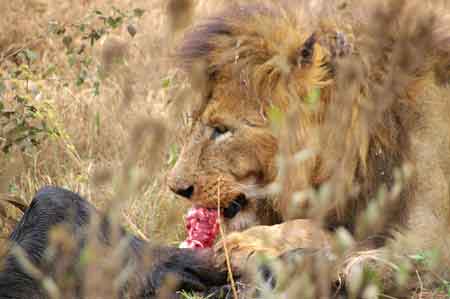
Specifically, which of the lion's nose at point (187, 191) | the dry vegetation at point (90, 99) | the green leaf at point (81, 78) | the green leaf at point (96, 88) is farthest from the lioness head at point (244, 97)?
the green leaf at point (81, 78)

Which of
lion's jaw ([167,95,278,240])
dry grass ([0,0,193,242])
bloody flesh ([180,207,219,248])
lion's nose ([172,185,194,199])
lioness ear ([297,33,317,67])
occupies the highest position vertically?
lioness ear ([297,33,317,67])

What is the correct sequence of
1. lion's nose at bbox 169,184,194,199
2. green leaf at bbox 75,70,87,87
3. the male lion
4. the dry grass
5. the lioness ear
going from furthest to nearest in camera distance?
1. green leaf at bbox 75,70,87,87
2. the dry grass
3. lion's nose at bbox 169,184,194,199
4. the lioness ear
5. the male lion

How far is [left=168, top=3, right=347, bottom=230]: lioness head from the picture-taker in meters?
Answer: 3.68

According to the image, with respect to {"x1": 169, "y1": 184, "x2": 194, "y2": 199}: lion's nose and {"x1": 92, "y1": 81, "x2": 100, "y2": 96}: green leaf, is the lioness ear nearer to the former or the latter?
{"x1": 169, "y1": 184, "x2": 194, "y2": 199}: lion's nose

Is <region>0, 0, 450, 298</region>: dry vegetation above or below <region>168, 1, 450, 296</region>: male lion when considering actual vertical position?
below

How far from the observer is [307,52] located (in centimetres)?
367

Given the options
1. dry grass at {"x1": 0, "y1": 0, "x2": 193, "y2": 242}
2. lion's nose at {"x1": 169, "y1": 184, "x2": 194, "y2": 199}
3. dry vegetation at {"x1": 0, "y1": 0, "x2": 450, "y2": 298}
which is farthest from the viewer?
dry grass at {"x1": 0, "y1": 0, "x2": 193, "y2": 242}

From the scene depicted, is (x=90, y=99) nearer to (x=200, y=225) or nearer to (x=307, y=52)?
(x=200, y=225)

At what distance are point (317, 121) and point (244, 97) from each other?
11.0 inches

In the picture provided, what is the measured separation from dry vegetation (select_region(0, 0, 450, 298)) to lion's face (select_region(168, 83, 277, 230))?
5.6 inches

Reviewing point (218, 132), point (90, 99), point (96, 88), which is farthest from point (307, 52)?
point (90, 99)

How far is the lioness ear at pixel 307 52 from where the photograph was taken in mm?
3660

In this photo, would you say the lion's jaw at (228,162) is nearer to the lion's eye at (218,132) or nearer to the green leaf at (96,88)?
the lion's eye at (218,132)

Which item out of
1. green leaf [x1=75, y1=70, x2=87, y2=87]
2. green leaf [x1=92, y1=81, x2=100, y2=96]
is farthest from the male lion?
green leaf [x1=75, y1=70, x2=87, y2=87]
